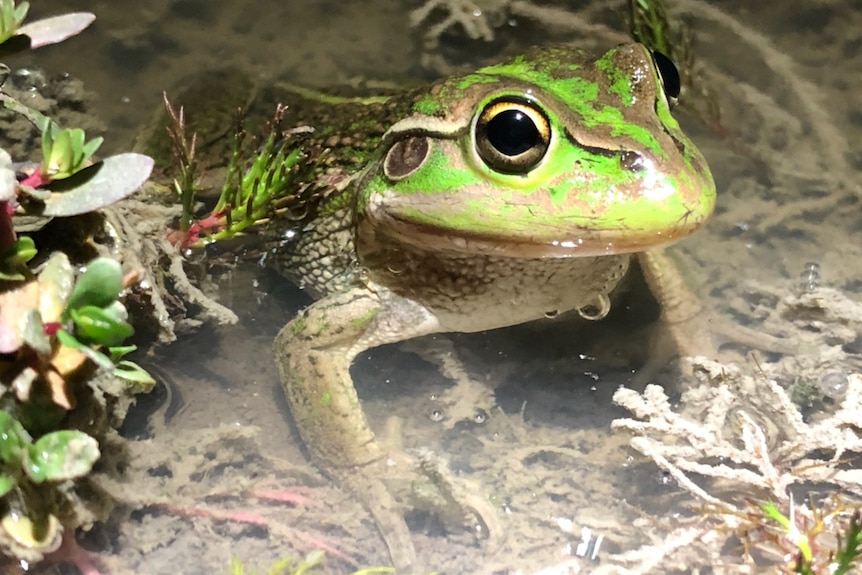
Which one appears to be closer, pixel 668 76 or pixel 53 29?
pixel 53 29

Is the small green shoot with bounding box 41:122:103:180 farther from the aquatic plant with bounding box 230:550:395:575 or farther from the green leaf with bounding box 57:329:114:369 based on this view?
the aquatic plant with bounding box 230:550:395:575

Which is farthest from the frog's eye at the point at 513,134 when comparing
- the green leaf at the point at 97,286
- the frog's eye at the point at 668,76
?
the green leaf at the point at 97,286

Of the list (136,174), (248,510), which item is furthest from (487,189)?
(248,510)

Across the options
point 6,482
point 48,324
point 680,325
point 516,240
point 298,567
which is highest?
point 516,240

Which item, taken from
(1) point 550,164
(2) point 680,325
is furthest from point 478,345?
(1) point 550,164

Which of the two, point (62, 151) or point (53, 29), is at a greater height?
point (53, 29)

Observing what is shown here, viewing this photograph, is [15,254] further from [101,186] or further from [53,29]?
[53,29]

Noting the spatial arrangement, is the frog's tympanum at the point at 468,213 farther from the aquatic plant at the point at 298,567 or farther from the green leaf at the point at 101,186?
the green leaf at the point at 101,186
